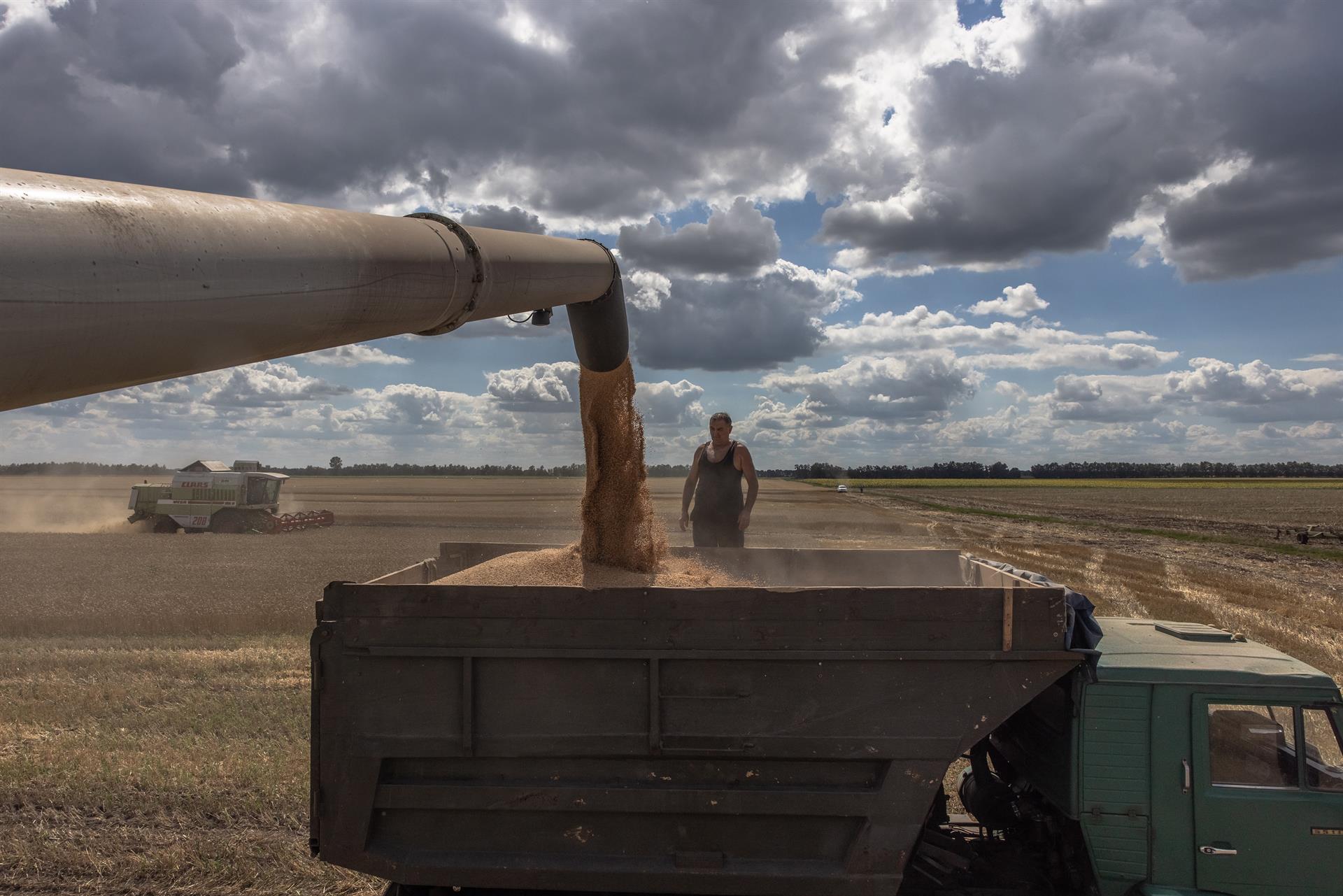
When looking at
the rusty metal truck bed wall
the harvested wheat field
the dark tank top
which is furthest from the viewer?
the dark tank top

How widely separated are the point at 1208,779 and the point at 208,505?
34.9m

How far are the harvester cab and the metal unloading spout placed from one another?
108ft

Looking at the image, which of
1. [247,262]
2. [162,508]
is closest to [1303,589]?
[247,262]

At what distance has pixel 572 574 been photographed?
4641mm

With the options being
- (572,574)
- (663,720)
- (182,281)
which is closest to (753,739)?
(663,720)

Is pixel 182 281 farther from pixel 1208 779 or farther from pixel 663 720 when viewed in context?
pixel 1208 779

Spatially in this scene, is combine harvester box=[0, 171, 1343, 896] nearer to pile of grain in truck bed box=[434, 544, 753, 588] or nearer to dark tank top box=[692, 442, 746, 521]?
pile of grain in truck bed box=[434, 544, 753, 588]

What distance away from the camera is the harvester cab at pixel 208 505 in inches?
1262

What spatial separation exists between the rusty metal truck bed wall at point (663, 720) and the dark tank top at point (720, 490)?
13.1 ft

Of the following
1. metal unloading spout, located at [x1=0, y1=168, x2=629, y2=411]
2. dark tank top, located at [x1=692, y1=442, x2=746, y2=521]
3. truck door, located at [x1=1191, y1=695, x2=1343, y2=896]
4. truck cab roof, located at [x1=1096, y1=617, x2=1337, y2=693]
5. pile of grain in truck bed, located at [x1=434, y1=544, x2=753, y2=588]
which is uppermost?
metal unloading spout, located at [x1=0, y1=168, x2=629, y2=411]

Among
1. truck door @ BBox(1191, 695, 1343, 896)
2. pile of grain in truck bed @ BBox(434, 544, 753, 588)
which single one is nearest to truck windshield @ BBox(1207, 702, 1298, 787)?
truck door @ BBox(1191, 695, 1343, 896)

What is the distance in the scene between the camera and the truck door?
3441mm

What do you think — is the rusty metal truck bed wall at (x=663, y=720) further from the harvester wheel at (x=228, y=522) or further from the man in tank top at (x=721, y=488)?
the harvester wheel at (x=228, y=522)

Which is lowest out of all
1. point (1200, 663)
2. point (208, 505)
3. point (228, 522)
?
point (228, 522)
